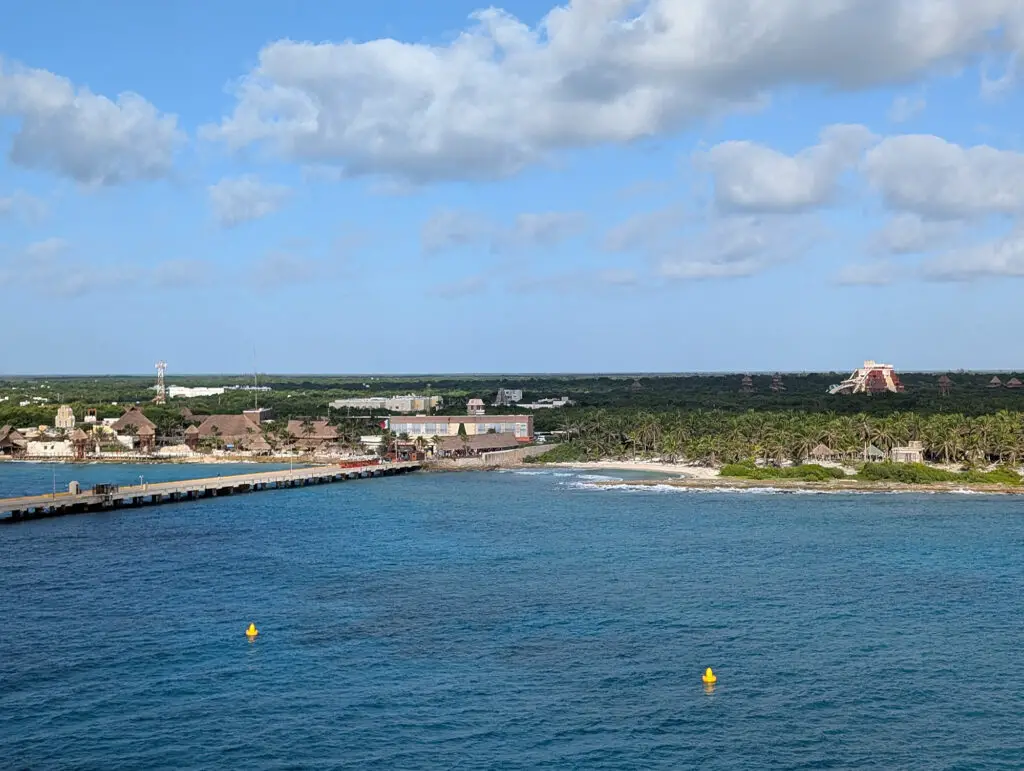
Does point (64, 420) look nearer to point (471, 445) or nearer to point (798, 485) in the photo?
point (471, 445)

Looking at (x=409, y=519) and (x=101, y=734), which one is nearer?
(x=101, y=734)

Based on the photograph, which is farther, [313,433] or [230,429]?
[230,429]

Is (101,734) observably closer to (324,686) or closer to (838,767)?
(324,686)

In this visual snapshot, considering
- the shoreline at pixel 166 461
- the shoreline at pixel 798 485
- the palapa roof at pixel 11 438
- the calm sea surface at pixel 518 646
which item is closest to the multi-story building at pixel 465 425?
the shoreline at pixel 166 461

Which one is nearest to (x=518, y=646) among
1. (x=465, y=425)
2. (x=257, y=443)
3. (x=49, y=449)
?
(x=465, y=425)

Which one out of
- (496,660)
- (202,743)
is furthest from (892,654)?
(202,743)

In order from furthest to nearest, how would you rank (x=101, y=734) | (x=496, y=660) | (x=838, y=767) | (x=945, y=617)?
(x=945, y=617), (x=496, y=660), (x=101, y=734), (x=838, y=767)
